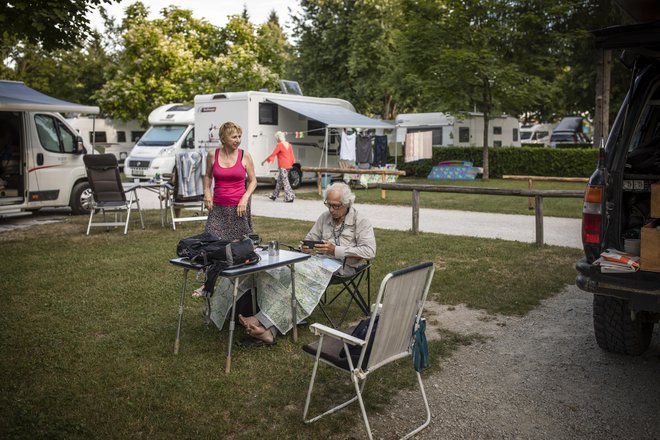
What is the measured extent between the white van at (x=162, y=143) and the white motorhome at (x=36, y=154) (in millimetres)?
5654

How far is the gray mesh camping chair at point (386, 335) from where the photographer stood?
330cm

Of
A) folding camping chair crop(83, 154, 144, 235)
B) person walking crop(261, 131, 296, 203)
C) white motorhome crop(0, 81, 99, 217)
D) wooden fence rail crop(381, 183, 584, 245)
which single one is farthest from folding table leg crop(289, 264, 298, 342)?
person walking crop(261, 131, 296, 203)

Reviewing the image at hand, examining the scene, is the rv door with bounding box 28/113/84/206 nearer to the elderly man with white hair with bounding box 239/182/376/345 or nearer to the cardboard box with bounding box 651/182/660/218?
the elderly man with white hair with bounding box 239/182/376/345

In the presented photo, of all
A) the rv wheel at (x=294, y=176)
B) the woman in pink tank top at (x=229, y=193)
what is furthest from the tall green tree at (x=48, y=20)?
the rv wheel at (x=294, y=176)

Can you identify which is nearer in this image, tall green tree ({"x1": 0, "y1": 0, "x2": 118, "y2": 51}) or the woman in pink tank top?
the woman in pink tank top

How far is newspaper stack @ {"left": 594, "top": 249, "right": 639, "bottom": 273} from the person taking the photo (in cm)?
402

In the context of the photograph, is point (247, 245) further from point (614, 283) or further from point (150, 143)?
point (150, 143)

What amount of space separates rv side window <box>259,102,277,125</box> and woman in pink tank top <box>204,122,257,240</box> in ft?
35.7

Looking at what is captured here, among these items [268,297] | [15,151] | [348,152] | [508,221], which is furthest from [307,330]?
[348,152]

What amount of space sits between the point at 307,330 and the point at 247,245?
42.6 inches

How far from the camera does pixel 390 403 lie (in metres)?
3.88

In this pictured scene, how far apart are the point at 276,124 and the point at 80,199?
6.45 metres

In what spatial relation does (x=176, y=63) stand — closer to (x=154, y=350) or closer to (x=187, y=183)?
(x=187, y=183)

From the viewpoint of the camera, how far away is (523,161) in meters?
22.5
